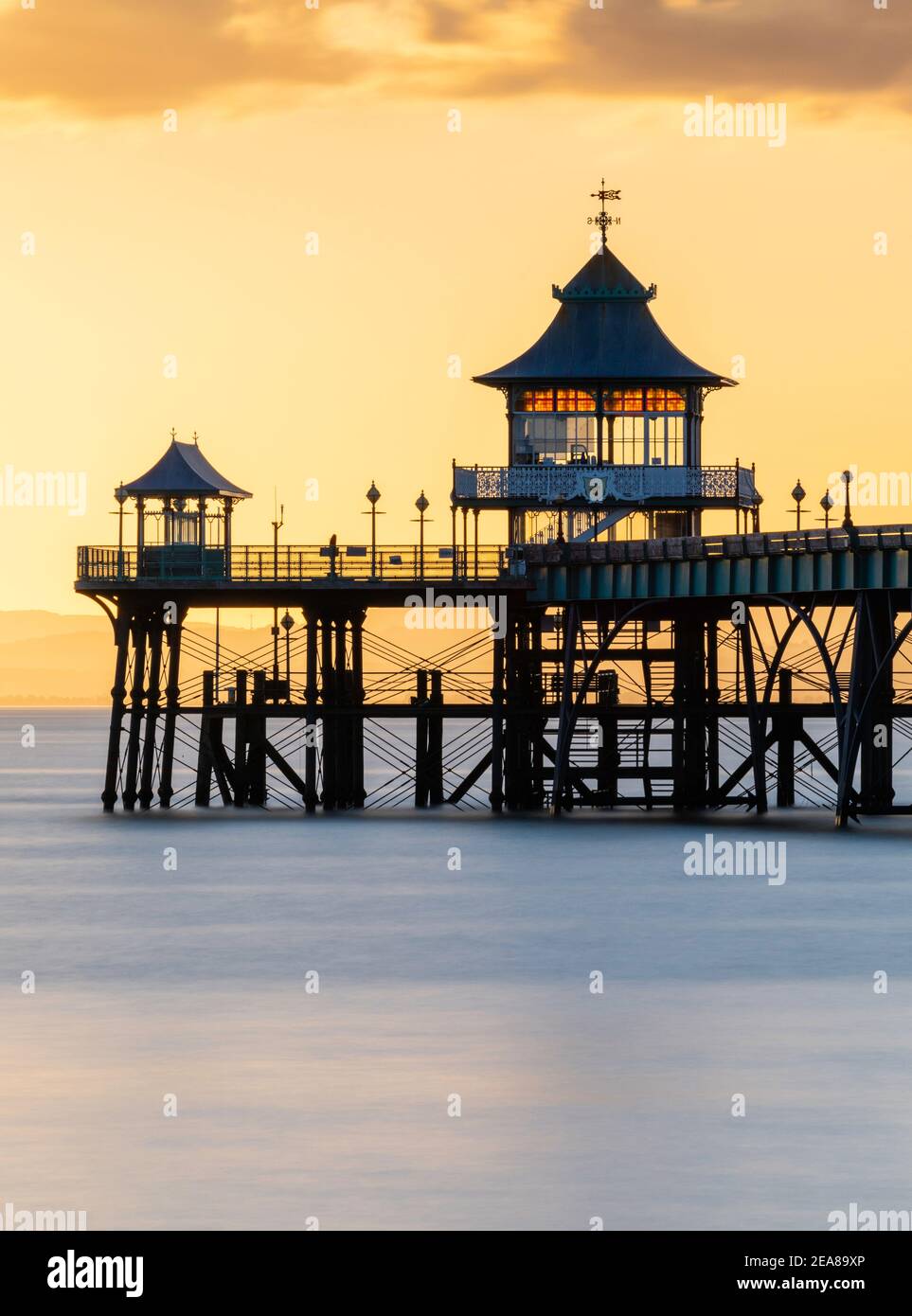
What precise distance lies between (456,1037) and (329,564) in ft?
140

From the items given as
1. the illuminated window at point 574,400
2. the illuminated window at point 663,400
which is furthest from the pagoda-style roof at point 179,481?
the illuminated window at point 663,400

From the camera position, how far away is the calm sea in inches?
1078

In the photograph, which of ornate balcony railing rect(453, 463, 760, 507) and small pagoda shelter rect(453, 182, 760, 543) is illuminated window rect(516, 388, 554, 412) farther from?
ornate balcony railing rect(453, 463, 760, 507)

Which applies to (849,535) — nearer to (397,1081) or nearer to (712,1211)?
(397,1081)

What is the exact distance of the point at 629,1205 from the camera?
26.7 m

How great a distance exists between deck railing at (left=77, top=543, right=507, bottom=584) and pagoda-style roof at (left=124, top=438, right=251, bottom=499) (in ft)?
9.15

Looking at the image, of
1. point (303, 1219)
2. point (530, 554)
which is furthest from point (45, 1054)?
point (530, 554)

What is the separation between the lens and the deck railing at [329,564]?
78.9 m

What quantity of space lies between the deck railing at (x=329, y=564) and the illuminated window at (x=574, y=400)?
27.6ft

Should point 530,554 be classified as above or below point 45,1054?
above

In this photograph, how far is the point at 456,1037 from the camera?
123 feet

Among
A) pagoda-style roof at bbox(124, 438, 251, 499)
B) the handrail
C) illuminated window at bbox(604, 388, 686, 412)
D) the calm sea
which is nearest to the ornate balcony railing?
illuminated window at bbox(604, 388, 686, 412)

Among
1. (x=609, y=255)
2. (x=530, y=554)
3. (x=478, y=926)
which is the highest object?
(x=609, y=255)
